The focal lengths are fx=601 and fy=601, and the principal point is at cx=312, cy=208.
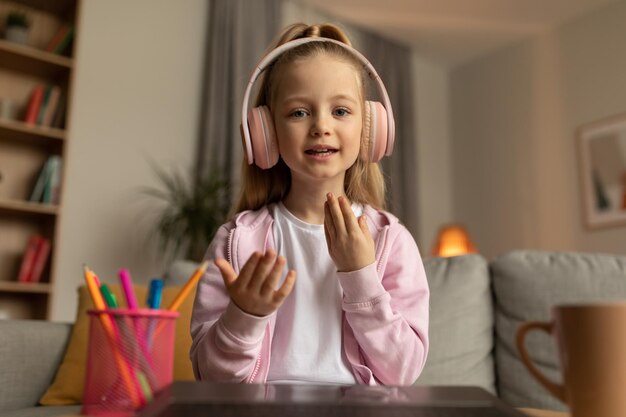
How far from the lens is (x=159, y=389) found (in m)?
0.48

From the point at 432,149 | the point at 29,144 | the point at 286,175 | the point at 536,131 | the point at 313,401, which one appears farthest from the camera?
the point at 432,149

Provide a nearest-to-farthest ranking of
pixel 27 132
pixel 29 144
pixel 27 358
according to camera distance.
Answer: pixel 27 358 < pixel 27 132 < pixel 29 144

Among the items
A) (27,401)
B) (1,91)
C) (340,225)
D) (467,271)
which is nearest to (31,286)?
(1,91)

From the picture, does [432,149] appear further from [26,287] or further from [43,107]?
[26,287]

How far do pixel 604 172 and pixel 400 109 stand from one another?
1.45m

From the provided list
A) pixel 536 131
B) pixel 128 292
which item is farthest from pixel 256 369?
pixel 536 131

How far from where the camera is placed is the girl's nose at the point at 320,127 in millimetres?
840

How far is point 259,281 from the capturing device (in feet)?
1.90

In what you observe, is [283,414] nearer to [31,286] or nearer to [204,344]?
[204,344]

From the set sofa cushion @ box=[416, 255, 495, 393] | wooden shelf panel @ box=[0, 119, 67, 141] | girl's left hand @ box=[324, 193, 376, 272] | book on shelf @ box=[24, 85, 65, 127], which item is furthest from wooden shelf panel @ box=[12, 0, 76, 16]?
girl's left hand @ box=[324, 193, 376, 272]

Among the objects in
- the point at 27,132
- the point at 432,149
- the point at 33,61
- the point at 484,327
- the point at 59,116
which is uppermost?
the point at 432,149

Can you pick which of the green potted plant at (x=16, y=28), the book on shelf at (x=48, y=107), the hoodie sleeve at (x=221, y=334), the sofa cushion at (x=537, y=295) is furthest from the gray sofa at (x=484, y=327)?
the green potted plant at (x=16, y=28)

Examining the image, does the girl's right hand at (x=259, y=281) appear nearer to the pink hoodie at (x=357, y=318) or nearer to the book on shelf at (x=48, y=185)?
the pink hoodie at (x=357, y=318)

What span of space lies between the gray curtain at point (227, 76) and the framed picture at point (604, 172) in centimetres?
213
